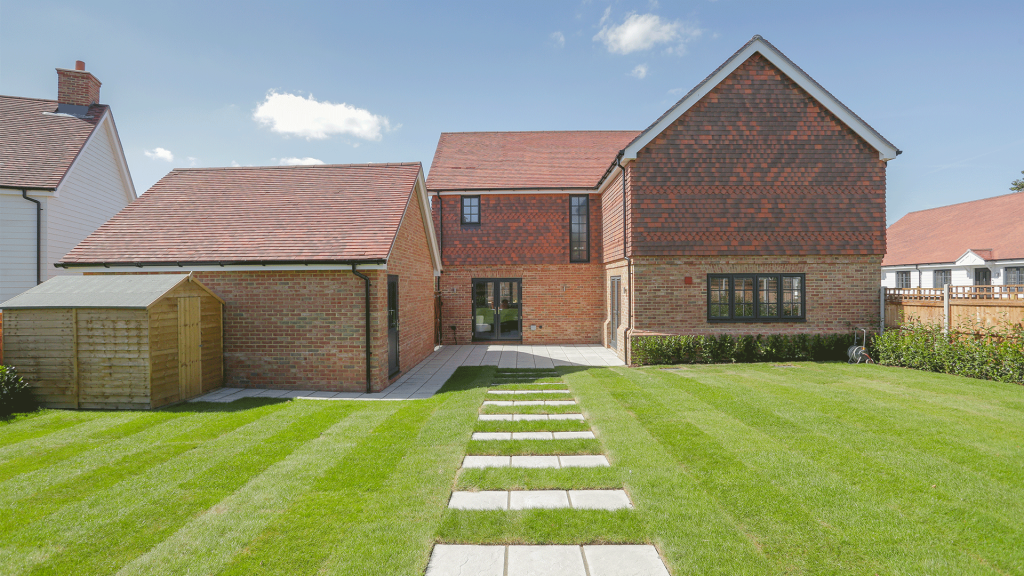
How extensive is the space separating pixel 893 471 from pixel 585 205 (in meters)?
12.9

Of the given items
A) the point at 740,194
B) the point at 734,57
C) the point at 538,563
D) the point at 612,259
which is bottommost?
the point at 538,563

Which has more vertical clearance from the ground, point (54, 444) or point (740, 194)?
point (740, 194)

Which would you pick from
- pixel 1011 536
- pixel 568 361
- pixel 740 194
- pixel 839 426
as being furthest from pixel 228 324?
pixel 740 194

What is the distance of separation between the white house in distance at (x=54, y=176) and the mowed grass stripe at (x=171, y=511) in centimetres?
1182

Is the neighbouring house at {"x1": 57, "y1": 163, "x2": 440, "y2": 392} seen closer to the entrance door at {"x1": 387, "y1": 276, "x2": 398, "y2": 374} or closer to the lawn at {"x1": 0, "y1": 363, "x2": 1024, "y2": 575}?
the entrance door at {"x1": 387, "y1": 276, "x2": 398, "y2": 374}

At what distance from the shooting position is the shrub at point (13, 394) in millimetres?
7285

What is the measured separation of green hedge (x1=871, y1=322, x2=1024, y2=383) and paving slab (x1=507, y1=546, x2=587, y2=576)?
10736 mm

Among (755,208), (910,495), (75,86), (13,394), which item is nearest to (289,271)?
(13,394)

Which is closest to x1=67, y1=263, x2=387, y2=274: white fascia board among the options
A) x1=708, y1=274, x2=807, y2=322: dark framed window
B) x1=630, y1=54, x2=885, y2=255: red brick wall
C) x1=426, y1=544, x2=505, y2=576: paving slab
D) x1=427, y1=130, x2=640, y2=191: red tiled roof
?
x1=426, y1=544, x2=505, y2=576: paving slab

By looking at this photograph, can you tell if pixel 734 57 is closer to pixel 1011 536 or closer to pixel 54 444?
pixel 1011 536

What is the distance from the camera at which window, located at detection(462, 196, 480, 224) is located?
16891 mm

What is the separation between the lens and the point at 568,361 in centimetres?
1262

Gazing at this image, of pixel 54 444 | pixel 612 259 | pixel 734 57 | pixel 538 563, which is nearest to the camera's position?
pixel 538 563

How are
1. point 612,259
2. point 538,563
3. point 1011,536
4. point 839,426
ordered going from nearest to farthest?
point 538,563
point 1011,536
point 839,426
point 612,259
